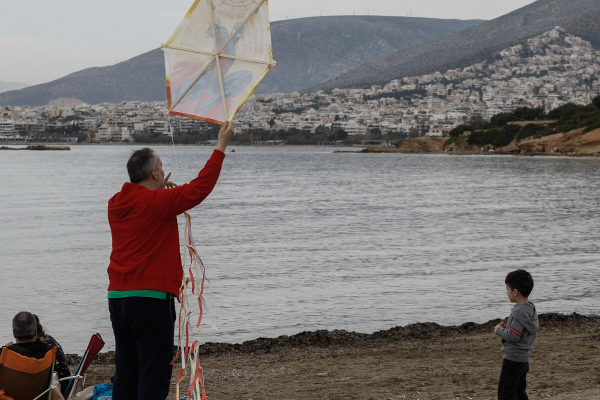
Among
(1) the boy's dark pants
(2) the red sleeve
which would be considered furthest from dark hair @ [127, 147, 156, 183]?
(1) the boy's dark pants

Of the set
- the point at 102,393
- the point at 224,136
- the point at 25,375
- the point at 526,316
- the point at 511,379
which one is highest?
the point at 224,136

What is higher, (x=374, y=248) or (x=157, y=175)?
(x=157, y=175)

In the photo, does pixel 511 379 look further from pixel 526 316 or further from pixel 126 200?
pixel 126 200

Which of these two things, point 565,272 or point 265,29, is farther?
point 565,272

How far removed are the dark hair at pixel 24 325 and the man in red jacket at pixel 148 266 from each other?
97 centimetres

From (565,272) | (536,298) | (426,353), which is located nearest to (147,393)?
(426,353)

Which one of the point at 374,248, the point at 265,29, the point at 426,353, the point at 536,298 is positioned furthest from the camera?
the point at 374,248

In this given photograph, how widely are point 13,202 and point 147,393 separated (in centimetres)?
3604

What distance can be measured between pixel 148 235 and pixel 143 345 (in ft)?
1.91

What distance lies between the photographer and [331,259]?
60.1 feet

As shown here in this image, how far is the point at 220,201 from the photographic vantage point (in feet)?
131

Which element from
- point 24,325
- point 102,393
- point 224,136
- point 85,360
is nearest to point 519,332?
point 224,136

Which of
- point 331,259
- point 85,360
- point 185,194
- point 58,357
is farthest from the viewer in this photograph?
point 331,259

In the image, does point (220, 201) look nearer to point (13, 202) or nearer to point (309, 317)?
point (13, 202)
